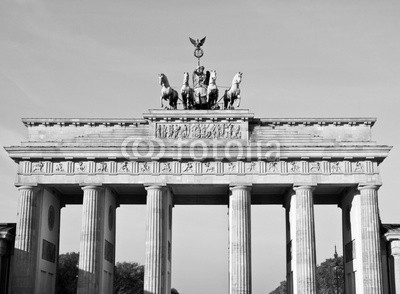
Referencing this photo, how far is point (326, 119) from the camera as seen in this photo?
5431cm

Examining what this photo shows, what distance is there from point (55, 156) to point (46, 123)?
3.87 meters

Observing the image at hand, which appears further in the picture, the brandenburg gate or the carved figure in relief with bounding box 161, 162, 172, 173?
the carved figure in relief with bounding box 161, 162, 172, 173

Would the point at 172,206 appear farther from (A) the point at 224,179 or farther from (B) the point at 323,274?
(B) the point at 323,274

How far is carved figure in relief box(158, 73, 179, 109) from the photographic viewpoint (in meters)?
55.0

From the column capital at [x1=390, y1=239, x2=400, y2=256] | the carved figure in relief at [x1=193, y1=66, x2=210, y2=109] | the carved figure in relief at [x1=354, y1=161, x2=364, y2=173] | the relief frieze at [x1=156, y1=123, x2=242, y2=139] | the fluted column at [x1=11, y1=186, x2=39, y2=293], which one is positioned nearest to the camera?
the fluted column at [x1=11, y1=186, x2=39, y2=293]

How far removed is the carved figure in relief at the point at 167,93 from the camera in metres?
55.0

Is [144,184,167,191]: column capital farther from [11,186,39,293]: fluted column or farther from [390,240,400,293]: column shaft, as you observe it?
[390,240,400,293]: column shaft

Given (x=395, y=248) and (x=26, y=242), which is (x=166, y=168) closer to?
(x=26, y=242)

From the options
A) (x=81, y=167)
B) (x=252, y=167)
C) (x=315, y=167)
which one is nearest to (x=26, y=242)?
(x=81, y=167)

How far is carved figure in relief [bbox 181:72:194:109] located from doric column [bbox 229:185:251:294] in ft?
28.2

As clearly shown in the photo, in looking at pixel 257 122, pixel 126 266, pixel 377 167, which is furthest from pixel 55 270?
pixel 126 266

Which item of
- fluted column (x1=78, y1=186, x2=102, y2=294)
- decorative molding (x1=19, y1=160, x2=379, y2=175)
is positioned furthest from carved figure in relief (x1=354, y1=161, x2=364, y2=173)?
fluted column (x1=78, y1=186, x2=102, y2=294)

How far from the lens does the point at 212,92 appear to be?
181 feet

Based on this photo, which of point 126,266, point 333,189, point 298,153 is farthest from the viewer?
point 126,266
